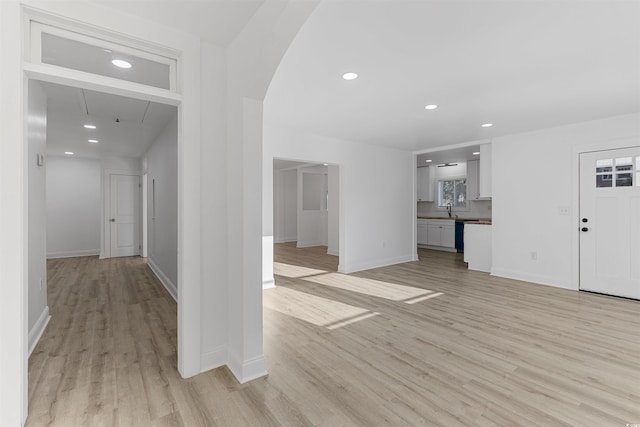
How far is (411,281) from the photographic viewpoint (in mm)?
5016

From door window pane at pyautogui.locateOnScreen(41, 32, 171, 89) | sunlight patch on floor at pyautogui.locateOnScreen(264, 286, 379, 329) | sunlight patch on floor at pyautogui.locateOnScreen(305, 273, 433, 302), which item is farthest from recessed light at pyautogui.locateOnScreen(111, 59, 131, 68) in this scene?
sunlight patch on floor at pyautogui.locateOnScreen(305, 273, 433, 302)

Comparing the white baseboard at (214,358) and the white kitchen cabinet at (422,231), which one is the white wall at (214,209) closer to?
the white baseboard at (214,358)

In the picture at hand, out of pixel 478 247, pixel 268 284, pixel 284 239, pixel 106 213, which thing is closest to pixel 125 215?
pixel 106 213

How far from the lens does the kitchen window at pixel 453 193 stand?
28.2ft

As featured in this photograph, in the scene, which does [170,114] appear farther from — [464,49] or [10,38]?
[464,49]

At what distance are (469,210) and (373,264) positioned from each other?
3950 millimetres

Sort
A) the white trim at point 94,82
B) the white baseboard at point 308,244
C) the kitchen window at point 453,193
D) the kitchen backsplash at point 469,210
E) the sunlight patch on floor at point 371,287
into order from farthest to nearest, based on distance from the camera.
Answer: the white baseboard at point 308,244 → the kitchen window at point 453,193 → the kitchen backsplash at point 469,210 → the sunlight patch on floor at point 371,287 → the white trim at point 94,82

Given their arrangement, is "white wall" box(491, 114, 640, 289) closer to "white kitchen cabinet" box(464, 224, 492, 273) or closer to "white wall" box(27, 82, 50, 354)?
"white kitchen cabinet" box(464, 224, 492, 273)

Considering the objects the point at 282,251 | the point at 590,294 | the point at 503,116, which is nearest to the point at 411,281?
the point at 590,294

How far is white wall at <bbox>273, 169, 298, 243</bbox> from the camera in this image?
33.0ft

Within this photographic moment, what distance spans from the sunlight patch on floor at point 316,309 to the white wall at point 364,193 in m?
1.15

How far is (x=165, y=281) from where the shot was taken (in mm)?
4703

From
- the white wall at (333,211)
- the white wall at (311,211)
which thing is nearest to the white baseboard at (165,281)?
the white wall at (333,211)

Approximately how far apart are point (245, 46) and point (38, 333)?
3.24 m
